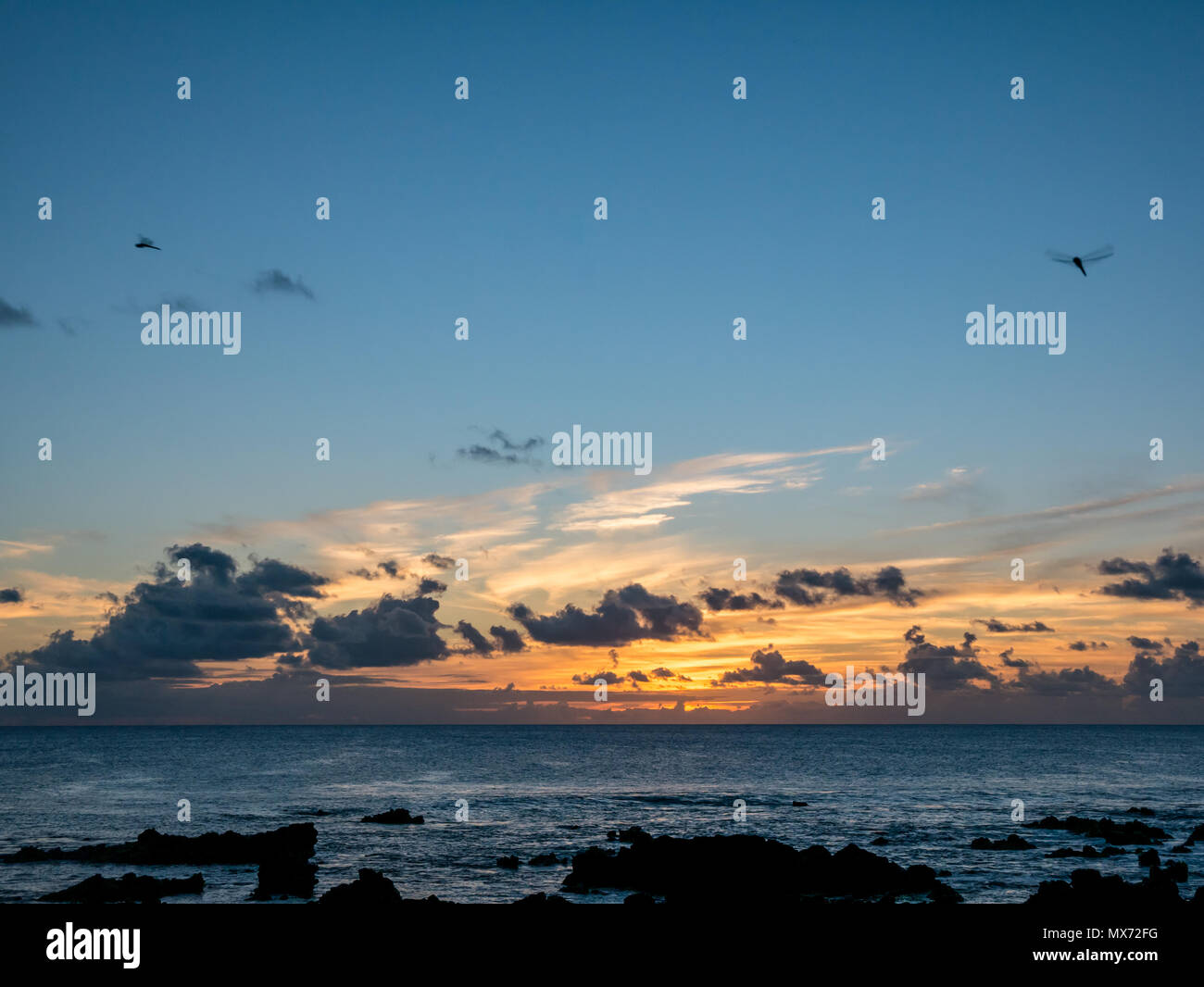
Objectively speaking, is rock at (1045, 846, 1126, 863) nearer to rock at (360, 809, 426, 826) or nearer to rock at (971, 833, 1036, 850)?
rock at (971, 833, 1036, 850)

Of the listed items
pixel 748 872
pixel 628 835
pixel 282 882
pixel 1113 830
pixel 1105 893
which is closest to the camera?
pixel 1105 893

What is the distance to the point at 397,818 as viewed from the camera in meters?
70.8

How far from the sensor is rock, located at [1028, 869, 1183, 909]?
2808 centimetres

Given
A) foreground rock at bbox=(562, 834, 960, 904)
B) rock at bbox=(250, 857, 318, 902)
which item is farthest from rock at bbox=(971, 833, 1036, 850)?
rock at bbox=(250, 857, 318, 902)

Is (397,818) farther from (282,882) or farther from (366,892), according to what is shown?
(366,892)

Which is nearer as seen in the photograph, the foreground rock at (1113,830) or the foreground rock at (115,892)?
the foreground rock at (115,892)

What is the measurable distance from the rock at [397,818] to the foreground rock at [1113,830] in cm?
4821

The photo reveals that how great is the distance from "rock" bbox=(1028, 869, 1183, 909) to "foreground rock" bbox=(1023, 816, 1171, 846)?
3032cm

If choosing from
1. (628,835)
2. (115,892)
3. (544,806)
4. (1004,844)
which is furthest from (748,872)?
(544,806)

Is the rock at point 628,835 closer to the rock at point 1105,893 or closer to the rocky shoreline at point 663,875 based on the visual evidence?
the rocky shoreline at point 663,875

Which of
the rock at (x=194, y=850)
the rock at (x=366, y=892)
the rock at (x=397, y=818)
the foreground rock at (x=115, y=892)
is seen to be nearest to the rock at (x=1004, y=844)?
the rock at (x=366, y=892)

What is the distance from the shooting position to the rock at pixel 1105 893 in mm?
28078

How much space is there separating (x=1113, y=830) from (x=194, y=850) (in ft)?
208
